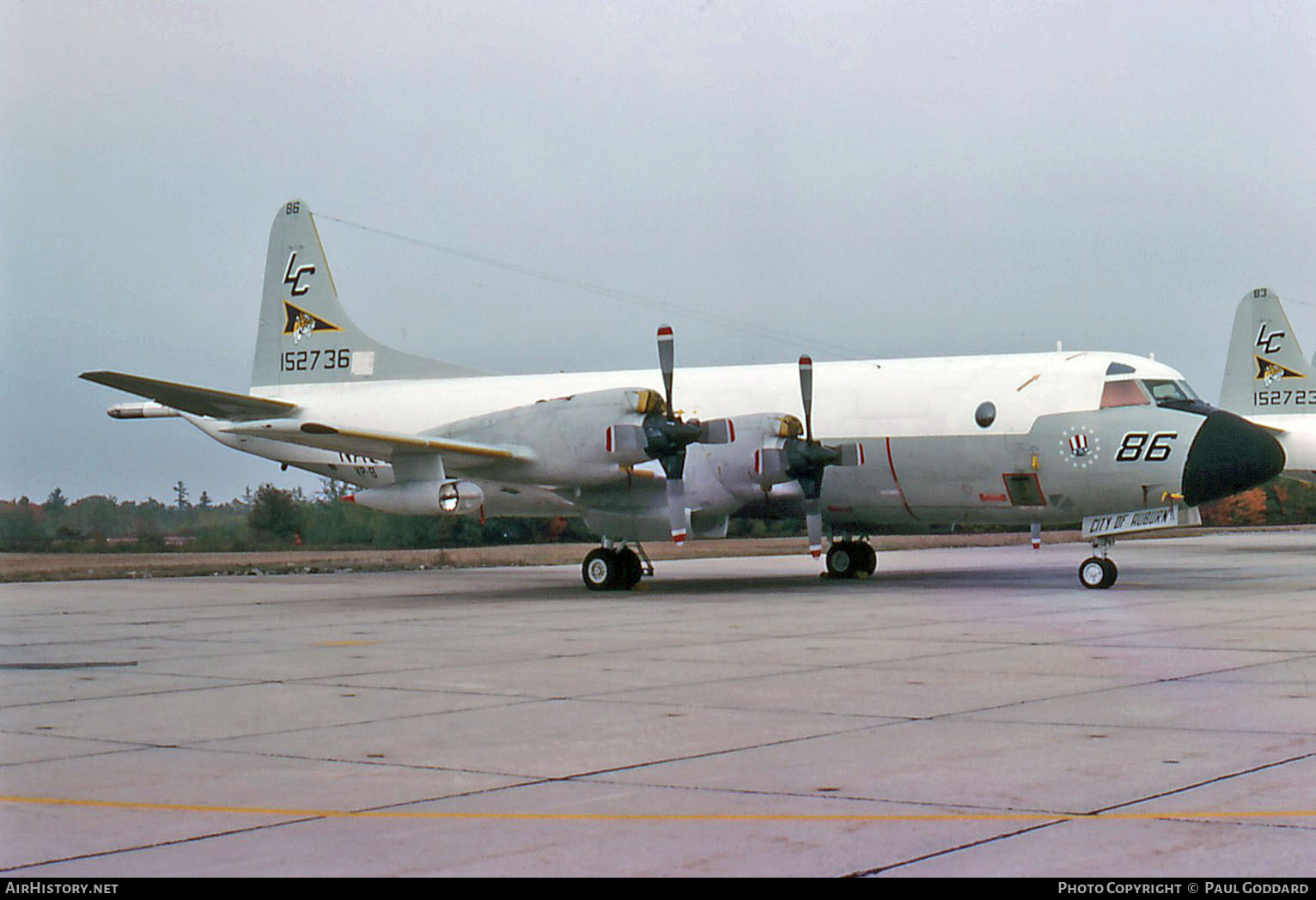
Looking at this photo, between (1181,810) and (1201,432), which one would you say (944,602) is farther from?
(1181,810)

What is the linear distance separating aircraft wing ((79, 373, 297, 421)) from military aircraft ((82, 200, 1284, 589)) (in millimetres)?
53

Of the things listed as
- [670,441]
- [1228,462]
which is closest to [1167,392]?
[1228,462]

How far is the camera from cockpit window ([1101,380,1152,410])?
882 inches

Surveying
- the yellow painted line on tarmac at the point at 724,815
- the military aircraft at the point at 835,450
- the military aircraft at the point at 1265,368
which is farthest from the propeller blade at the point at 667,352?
the military aircraft at the point at 1265,368

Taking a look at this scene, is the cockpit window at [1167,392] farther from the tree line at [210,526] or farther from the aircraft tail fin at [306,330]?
the aircraft tail fin at [306,330]

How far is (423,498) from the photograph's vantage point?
2236 cm

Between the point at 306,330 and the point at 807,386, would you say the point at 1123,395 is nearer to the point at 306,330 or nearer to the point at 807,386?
the point at 807,386

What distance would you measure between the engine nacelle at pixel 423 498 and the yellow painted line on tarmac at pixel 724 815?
15380 mm

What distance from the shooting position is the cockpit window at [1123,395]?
73.5 feet

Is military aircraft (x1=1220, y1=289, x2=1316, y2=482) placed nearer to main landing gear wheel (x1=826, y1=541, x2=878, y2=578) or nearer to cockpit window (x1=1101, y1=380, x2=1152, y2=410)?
main landing gear wheel (x1=826, y1=541, x2=878, y2=578)

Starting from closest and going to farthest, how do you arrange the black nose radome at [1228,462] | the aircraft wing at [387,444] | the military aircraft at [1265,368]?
the black nose radome at [1228,462]
the aircraft wing at [387,444]
the military aircraft at [1265,368]

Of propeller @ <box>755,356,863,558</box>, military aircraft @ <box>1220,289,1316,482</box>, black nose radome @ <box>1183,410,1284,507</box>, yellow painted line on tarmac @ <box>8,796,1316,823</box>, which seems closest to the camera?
yellow painted line on tarmac @ <box>8,796,1316,823</box>

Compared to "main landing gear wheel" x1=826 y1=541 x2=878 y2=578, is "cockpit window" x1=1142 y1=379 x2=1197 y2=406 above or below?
above

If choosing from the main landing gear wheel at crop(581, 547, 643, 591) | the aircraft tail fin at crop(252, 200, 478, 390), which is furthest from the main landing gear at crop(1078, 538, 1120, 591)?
the aircraft tail fin at crop(252, 200, 478, 390)
